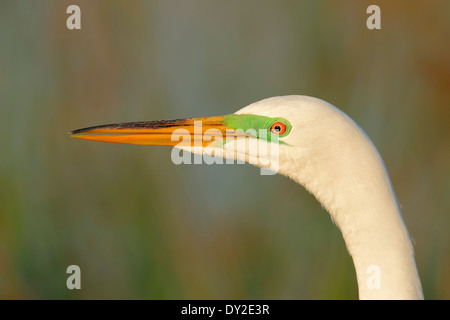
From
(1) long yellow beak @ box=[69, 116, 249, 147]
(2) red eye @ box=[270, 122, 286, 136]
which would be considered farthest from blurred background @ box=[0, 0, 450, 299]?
(2) red eye @ box=[270, 122, 286, 136]

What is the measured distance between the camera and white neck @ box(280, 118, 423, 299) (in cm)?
182

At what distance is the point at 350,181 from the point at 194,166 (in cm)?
248

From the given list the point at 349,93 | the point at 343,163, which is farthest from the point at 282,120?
the point at 349,93

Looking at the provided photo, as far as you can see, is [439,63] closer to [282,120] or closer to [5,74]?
[282,120]

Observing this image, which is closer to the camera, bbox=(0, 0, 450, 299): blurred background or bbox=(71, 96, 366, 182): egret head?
bbox=(71, 96, 366, 182): egret head

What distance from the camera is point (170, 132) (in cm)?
226

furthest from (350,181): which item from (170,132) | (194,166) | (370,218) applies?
(194,166)

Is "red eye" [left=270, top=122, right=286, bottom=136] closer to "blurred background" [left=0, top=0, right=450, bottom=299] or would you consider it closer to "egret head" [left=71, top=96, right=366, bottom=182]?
"egret head" [left=71, top=96, right=366, bottom=182]

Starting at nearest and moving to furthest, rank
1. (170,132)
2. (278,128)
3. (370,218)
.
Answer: (370,218), (278,128), (170,132)

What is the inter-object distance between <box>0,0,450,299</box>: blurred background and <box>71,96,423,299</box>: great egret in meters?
2.07

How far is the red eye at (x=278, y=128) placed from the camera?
1996mm

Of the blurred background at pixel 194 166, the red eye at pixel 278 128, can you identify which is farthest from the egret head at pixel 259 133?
the blurred background at pixel 194 166

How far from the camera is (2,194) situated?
13.3 feet

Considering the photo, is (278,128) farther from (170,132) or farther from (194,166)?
(194,166)
